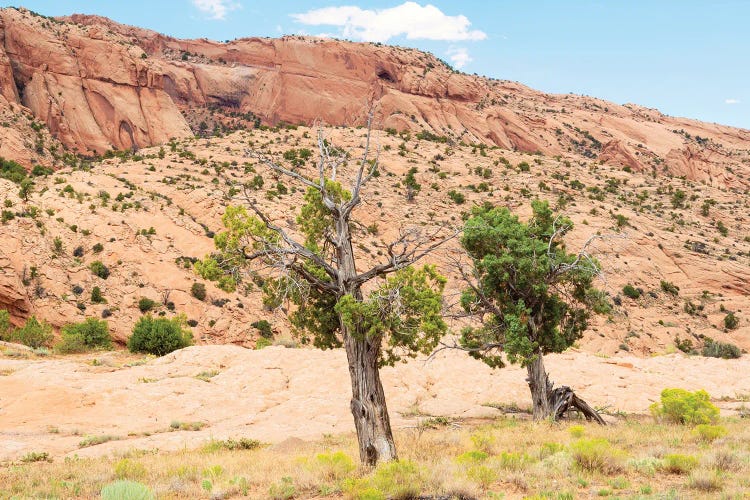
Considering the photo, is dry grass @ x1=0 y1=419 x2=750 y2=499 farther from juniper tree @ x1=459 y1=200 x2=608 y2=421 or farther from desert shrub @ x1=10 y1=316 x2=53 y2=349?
desert shrub @ x1=10 y1=316 x2=53 y2=349

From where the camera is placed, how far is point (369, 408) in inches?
414

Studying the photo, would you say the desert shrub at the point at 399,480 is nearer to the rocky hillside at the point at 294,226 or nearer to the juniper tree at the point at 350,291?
the juniper tree at the point at 350,291

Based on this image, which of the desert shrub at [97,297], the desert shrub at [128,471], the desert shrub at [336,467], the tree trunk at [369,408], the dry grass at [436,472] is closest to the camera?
the dry grass at [436,472]

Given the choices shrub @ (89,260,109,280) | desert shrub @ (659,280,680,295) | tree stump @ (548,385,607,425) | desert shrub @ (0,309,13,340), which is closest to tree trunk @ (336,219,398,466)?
tree stump @ (548,385,607,425)

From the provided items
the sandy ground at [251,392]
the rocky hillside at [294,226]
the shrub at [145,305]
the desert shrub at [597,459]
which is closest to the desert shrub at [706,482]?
the desert shrub at [597,459]

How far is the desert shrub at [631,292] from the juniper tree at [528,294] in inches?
1177

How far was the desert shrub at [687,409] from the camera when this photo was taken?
54.9 ft

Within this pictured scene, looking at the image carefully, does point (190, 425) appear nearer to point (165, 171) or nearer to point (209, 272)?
point (209, 272)

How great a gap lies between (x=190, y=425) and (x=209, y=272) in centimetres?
913

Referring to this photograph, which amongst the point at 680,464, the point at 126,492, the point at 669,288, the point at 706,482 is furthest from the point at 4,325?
the point at 669,288

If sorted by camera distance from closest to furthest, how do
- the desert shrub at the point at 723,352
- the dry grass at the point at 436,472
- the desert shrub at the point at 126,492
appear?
the desert shrub at the point at 126,492 → the dry grass at the point at 436,472 → the desert shrub at the point at 723,352

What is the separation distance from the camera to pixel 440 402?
21078mm

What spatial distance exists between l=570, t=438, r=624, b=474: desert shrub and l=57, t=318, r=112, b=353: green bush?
26.6 metres

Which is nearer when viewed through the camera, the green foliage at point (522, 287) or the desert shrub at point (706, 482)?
the desert shrub at point (706, 482)
